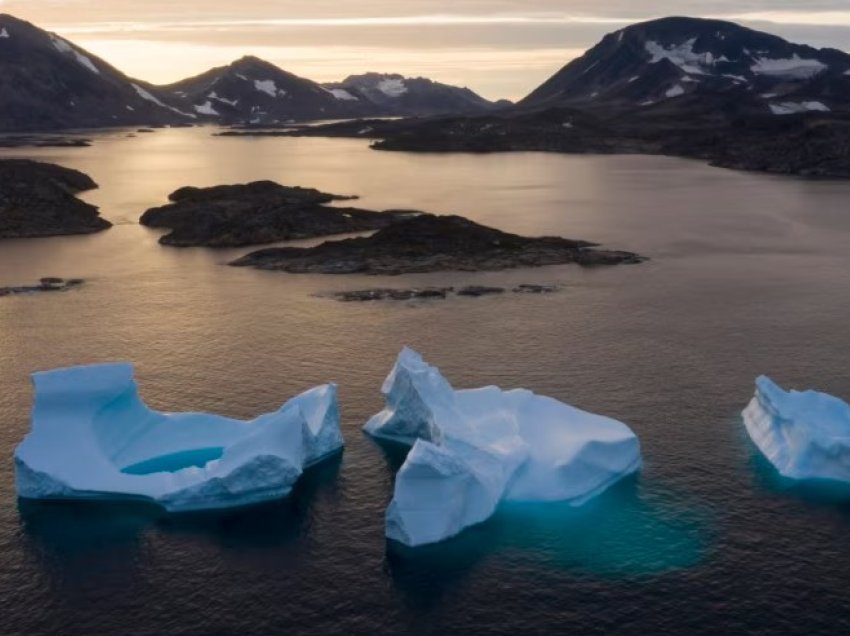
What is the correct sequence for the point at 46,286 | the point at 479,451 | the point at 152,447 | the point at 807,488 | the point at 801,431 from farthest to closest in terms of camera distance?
the point at 46,286 < the point at 152,447 < the point at 801,431 < the point at 479,451 < the point at 807,488

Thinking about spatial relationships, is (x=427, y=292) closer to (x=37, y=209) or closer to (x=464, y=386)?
(x=464, y=386)

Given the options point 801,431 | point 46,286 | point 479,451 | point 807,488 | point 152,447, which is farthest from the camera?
point 46,286

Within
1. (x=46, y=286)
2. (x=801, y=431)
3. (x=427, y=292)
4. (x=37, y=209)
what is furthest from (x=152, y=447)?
(x=37, y=209)

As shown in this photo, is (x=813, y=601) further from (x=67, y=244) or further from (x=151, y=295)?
(x=67, y=244)

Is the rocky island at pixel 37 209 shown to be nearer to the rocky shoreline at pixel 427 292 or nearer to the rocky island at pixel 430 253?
the rocky island at pixel 430 253

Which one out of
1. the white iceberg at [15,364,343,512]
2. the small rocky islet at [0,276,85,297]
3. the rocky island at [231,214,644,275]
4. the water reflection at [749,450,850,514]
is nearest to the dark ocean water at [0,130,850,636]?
the water reflection at [749,450,850,514]

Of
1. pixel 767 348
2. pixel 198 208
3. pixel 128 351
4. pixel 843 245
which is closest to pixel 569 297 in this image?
pixel 767 348
